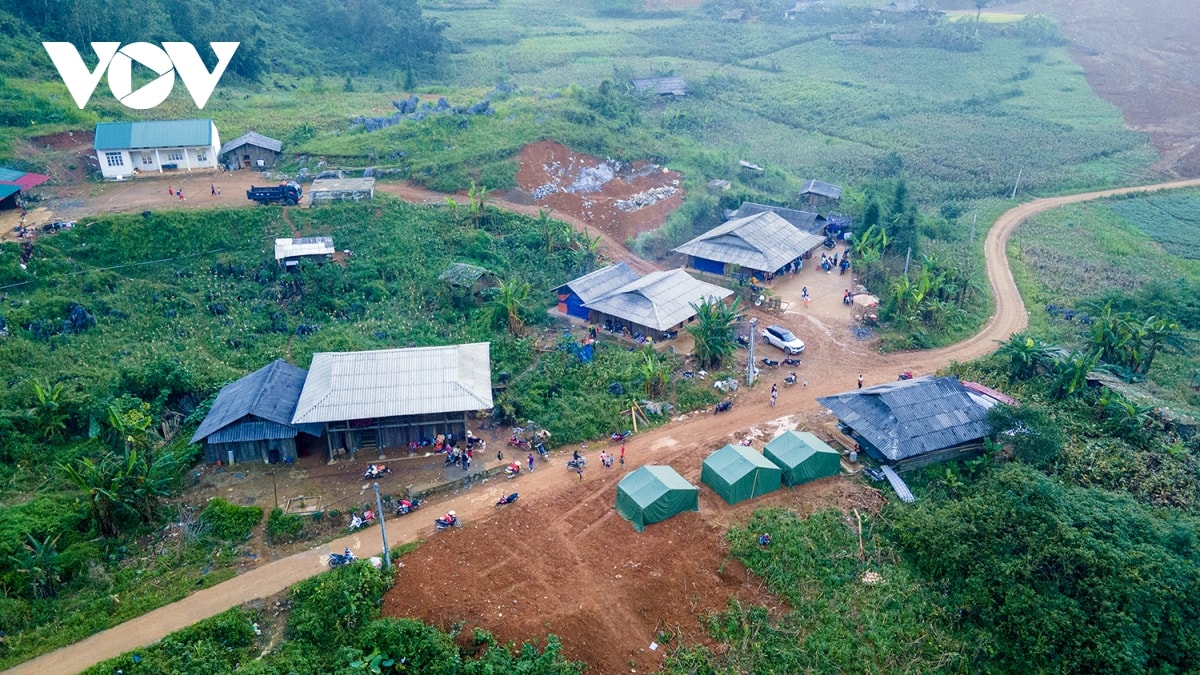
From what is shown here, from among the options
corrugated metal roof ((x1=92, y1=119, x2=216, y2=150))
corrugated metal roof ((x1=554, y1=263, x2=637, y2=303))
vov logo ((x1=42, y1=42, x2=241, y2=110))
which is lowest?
corrugated metal roof ((x1=554, y1=263, x2=637, y2=303))

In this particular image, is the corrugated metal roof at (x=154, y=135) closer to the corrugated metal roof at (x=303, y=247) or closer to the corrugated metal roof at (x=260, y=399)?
the corrugated metal roof at (x=303, y=247)

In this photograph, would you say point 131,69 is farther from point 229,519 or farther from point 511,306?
point 229,519

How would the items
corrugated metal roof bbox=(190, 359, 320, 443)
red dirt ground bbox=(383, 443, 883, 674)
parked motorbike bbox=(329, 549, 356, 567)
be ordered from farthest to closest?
corrugated metal roof bbox=(190, 359, 320, 443) < parked motorbike bbox=(329, 549, 356, 567) < red dirt ground bbox=(383, 443, 883, 674)

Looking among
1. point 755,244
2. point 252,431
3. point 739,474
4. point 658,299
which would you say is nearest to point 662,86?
point 755,244

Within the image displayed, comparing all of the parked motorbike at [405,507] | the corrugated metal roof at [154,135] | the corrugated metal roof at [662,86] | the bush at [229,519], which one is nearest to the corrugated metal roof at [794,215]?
the corrugated metal roof at [662,86]

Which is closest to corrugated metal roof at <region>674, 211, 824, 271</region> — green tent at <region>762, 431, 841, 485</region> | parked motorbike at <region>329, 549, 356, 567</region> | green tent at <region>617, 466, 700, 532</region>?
green tent at <region>762, 431, 841, 485</region>

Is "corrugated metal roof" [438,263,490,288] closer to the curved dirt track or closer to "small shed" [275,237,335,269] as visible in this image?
"small shed" [275,237,335,269]

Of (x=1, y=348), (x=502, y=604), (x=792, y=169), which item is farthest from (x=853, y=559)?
(x=792, y=169)

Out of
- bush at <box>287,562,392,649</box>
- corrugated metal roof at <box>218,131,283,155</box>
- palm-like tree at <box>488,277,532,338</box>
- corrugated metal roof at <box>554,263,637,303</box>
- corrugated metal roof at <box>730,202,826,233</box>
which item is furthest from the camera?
corrugated metal roof at <box>730,202,826,233</box>
